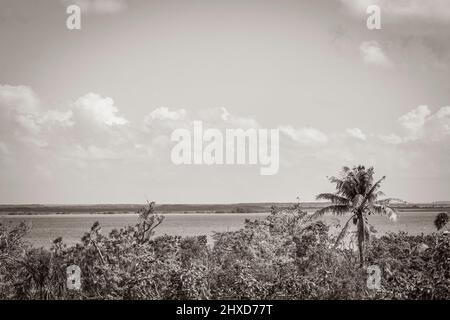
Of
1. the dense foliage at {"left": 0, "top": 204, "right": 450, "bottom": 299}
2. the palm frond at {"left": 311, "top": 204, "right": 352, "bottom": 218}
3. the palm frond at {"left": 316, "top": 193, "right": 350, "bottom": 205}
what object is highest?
the palm frond at {"left": 316, "top": 193, "right": 350, "bottom": 205}

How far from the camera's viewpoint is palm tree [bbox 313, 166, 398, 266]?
4706 centimetres

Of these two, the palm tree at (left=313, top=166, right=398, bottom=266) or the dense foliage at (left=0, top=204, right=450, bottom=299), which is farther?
the palm tree at (left=313, top=166, right=398, bottom=266)

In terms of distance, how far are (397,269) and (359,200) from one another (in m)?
11.0

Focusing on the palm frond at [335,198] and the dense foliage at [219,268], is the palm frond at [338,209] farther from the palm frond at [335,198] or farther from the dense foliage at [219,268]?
the dense foliage at [219,268]

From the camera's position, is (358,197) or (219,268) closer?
(219,268)

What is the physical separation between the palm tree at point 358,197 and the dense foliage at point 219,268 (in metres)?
4.70

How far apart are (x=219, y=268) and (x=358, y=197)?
56.0 ft

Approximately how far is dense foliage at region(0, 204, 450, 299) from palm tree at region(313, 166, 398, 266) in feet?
15.4

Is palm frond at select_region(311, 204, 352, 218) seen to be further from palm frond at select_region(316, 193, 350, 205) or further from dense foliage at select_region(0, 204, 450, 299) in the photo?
dense foliage at select_region(0, 204, 450, 299)

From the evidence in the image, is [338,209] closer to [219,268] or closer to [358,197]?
[358,197]

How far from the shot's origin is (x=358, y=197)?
154 ft

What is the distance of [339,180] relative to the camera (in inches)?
1874

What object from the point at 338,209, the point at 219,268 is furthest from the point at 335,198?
the point at 219,268
